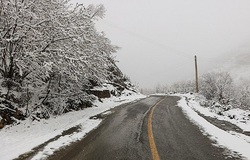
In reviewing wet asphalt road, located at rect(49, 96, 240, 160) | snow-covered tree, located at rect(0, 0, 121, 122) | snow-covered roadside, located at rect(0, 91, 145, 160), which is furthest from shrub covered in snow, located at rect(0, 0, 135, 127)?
wet asphalt road, located at rect(49, 96, 240, 160)

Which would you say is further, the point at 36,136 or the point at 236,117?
the point at 236,117

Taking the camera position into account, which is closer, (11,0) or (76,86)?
(11,0)

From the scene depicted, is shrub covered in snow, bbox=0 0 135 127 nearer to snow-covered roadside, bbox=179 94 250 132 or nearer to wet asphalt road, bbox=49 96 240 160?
wet asphalt road, bbox=49 96 240 160

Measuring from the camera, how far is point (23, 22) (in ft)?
30.1

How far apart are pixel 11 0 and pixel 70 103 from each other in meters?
7.08

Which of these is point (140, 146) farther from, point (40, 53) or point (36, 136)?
point (40, 53)

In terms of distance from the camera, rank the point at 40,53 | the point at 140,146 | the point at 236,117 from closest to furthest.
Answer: the point at 140,146 < the point at 40,53 < the point at 236,117

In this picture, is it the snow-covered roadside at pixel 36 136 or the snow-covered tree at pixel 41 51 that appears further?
the snow-covered tree at pixel 41 51

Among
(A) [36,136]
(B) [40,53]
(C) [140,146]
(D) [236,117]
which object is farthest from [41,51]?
(D) [236,117]

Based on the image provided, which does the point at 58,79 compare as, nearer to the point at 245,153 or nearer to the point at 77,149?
the point at 77,149

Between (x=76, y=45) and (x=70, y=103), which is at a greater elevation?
(x=76, y=45)

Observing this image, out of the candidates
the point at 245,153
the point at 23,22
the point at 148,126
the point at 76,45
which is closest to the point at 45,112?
the point at 76,45

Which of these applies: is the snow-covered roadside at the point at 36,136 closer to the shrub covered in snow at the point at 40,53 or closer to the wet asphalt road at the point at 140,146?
the wet asphalt road at the point at 140,146

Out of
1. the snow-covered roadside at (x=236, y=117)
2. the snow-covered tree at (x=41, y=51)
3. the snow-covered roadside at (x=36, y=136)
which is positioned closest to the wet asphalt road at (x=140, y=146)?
the snow-covered roadside at (x=36, y=136)
